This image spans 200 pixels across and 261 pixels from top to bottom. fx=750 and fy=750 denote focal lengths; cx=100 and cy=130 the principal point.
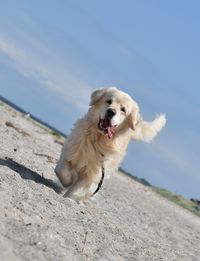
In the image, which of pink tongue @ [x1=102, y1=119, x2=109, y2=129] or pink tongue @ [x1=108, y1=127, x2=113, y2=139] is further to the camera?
pink tongue @ [x1=108, y1=127, x2=113, y2=139]

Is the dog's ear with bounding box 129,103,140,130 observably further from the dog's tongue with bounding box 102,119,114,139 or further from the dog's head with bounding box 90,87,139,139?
the dog's tongue with bounding box 102,119,114,139

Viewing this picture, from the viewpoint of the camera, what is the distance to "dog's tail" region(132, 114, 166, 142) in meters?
11.6

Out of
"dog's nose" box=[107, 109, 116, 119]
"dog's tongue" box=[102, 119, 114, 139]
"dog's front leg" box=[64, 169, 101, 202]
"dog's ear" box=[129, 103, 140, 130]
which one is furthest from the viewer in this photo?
"dog's ear" box=[129, 103, 140, 130]

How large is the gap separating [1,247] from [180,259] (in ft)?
16.8

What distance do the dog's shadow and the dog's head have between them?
1.12 metres

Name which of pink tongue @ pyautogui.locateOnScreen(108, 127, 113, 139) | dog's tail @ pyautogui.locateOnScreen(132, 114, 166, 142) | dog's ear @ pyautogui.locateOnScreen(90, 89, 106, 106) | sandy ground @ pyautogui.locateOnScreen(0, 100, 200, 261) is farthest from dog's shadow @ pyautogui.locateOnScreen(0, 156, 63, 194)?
dog's tail @ pyautogui.locateOnScreen(132, 114, 166, 142)

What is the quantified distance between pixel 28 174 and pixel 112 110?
1.57m

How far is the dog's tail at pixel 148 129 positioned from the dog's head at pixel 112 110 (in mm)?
482

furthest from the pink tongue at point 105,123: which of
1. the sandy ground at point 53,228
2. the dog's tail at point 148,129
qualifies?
the sandy ground at point 53,228

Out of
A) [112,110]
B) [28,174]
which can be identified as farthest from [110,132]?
[28,174]

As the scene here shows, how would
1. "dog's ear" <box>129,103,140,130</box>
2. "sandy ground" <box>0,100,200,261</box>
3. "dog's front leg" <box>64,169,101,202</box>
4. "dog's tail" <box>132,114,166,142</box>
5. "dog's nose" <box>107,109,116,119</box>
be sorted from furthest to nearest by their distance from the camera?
"dog's tail" <box>132,114,166,142</box> < "dog's ear" <box>129,103,140,130</box> < "dog's front leg" <box>64,169,101,202</box> < "dog's nose" <box>107,109,116,119</box> < "sandy ground" <box>0,100,200,261</box>

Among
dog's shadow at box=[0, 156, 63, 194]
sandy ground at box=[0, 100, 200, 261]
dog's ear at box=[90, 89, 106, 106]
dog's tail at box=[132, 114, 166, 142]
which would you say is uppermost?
dog's tail at box=[132, 114, 166, 142]

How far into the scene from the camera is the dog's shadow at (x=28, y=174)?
34.3ft

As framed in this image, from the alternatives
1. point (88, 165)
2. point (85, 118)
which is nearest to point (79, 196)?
point (88, 165)
